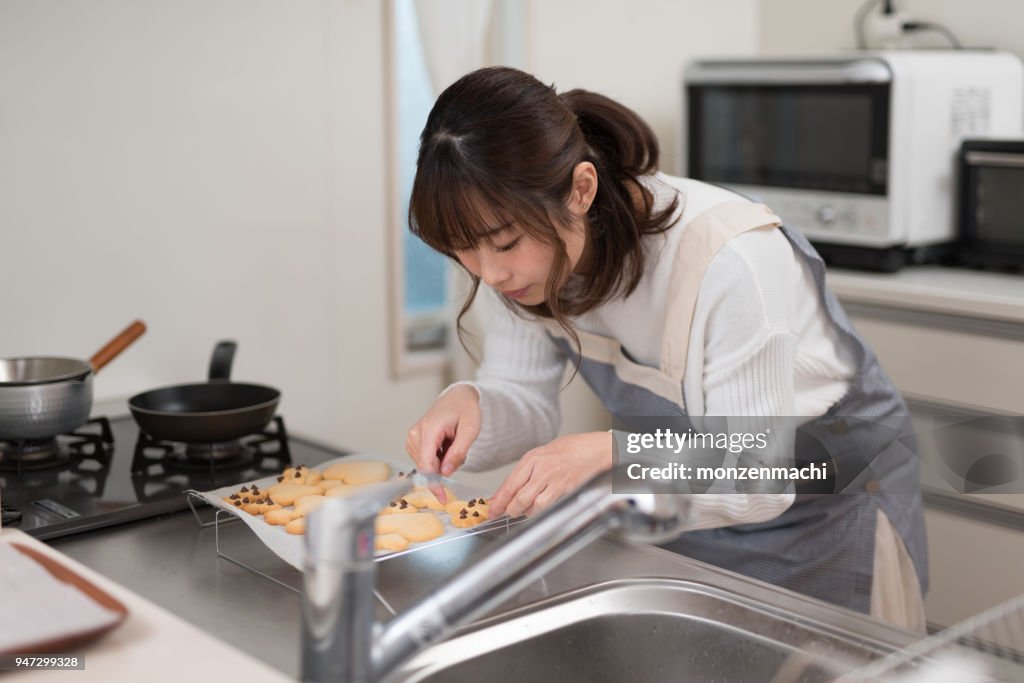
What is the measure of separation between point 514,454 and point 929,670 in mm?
835

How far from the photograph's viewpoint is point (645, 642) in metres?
1.11

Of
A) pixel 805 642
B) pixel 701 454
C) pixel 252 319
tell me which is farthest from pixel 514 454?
pixel 252 319

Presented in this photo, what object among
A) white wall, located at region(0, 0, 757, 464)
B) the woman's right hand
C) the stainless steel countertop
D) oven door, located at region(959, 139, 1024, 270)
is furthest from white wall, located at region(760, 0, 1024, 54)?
the stainless steel countertop

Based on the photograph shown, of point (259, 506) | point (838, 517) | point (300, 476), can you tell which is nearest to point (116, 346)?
point (300, 476)

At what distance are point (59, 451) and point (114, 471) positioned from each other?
12 cm

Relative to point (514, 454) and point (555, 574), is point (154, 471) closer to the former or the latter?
point (514, 454)

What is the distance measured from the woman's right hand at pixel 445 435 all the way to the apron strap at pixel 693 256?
0.84 feet

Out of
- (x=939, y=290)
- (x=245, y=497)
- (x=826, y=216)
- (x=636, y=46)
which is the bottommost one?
(x=245, y=497)

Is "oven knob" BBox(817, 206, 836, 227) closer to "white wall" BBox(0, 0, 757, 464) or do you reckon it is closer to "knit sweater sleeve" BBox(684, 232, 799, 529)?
"white wall" BBox(0, 0, 757, 464)

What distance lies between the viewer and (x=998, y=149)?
A: 220 centimetres

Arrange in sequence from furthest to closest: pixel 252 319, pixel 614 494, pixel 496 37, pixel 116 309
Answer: pixel 496 37, pixel 252 319, pixel 116 309, pixel 614 494

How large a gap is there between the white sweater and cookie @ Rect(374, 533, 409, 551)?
326mm

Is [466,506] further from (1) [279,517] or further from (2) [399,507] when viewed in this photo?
(1) [279,517]

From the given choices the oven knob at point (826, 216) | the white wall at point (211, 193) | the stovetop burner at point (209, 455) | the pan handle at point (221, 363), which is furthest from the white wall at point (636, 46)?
the stovetop burner at point (209, 455)
